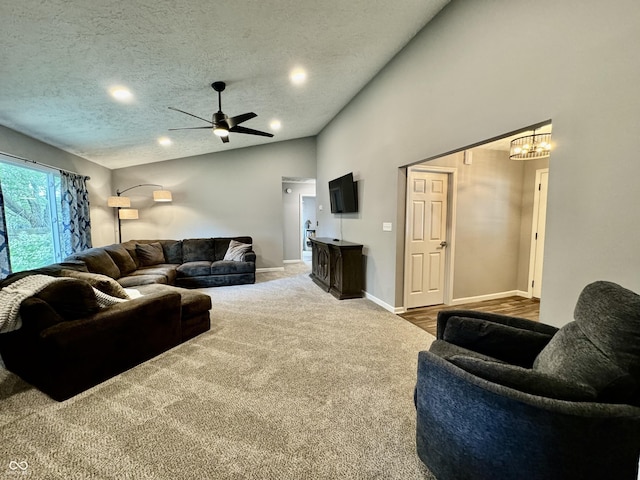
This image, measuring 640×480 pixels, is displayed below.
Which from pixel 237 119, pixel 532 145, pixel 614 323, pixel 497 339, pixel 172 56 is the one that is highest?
pixel 172 56

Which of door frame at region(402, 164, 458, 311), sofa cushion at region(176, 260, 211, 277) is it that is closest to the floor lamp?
sofa cushion at region(176, 260, 211, 277)

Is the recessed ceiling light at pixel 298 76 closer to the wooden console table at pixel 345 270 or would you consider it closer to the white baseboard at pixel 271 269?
the wooden console table at pixel 345 270

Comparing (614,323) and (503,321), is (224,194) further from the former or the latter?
(614,323)

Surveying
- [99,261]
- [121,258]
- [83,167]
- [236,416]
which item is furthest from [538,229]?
[83,167]

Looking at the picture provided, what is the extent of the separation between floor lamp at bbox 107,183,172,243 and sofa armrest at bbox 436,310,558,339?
603 centimetres

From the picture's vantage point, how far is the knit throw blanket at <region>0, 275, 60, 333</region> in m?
1.82

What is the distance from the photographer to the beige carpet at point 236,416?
4.68 ft

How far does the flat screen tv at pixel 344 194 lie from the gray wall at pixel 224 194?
1.77 metres

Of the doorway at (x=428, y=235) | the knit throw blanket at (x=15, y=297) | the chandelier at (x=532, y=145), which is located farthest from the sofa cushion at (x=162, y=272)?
the chandelier at (x=532, y=145)

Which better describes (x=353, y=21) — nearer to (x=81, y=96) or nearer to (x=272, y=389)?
(x=81, y=96)

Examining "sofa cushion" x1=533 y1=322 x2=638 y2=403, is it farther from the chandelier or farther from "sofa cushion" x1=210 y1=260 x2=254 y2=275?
"sofa cushion" x1=210 y1=260 x2=254 y2=275

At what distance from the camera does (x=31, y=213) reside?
161 inches

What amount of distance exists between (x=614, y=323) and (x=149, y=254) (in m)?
6.23

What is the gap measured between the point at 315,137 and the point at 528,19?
5.30 m
